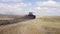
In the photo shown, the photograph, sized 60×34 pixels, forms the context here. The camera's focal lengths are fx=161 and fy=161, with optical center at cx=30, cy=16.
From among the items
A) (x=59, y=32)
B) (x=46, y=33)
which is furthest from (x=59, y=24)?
(x=46, y=33)

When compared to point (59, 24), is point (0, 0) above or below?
above

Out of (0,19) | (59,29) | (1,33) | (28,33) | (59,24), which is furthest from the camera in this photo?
(0,19)

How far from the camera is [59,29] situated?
7.48m

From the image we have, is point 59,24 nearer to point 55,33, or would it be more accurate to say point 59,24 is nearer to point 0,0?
point 55,33

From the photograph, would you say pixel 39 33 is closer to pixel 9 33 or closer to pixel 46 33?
pixel 46 33

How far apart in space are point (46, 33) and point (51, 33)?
202 mm

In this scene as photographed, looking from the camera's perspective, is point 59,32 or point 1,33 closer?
point 1,33

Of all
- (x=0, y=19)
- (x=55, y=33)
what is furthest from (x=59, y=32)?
(x=0, y=19)

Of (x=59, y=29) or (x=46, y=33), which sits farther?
(x=59, y=29)

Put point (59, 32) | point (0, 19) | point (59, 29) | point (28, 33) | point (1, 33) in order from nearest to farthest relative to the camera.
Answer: point (1, 33) → point (28, 33) → point (59, 32) → point (59, 29) → point (0, 19)

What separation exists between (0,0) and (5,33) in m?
2.39

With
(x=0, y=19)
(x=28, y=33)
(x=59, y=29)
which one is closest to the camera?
(x=28, y=33)

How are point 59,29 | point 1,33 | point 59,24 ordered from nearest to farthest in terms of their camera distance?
point 1,33, point 59,29, point 59,24

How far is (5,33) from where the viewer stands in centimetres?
567
